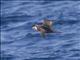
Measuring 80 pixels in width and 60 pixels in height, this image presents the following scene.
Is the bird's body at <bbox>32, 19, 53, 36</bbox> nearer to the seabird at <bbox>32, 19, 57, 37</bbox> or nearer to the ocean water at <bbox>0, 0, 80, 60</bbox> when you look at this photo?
the seabird at <bbox>32, 19, 57, 37</bbox>

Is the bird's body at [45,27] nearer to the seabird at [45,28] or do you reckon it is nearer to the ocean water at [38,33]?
the seabird at [45,28]

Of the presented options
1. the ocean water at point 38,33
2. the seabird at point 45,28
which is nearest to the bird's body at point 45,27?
the seabird at point 45,28

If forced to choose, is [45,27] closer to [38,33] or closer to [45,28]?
[45,28]

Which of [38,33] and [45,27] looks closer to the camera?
[45,27]

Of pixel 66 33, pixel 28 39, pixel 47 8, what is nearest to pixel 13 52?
pixel 28 39

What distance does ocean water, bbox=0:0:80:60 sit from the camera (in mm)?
6992

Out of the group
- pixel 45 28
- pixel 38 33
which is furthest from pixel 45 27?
pixel 38 33

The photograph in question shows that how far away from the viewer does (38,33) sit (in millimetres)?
7367

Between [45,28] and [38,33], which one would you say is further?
[38,33]

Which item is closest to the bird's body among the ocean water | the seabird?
the seabird

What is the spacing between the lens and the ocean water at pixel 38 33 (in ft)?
22.9

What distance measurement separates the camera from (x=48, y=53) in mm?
7012

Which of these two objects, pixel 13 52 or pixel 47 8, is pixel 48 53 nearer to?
pixel 13 52

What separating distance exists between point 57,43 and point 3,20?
172 cm
